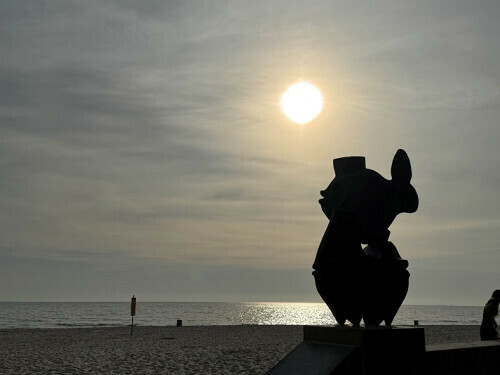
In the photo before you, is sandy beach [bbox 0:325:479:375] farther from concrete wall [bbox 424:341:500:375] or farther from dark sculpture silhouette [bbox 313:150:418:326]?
dark sculpture silhouette [bbox 313:150:418:326]

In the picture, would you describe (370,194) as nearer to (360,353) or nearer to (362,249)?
(362,249)

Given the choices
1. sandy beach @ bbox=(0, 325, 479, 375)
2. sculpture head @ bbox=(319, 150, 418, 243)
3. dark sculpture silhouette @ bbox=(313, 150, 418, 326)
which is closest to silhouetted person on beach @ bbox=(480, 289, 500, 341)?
dark sculpture silhouette @ bbox=(313, 150, 418, 326)

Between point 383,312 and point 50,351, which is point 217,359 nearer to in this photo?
point 50,351

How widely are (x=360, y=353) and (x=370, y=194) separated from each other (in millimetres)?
2017

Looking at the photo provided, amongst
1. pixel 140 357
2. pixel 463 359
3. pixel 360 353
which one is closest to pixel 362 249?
pixel 360 353

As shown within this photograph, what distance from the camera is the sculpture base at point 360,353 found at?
5535 millimetres

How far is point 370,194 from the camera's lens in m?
6.54

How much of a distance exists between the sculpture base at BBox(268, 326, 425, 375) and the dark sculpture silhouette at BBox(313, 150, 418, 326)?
40cm

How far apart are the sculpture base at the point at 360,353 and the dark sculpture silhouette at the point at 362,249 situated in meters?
0.40

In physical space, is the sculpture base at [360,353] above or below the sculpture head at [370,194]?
below

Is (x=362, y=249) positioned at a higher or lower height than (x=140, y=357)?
higher

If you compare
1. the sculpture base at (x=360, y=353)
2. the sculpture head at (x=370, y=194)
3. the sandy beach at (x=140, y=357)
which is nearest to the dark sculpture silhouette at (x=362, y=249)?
the sculpture head at (x=370, y=194)

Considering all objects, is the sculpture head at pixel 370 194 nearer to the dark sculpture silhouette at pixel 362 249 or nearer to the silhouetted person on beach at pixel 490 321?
the dark sculpture silhouette at pixel 362 249

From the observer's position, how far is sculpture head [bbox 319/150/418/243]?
653 cm
